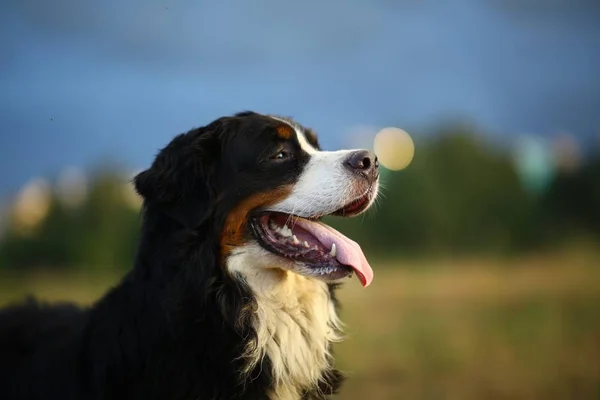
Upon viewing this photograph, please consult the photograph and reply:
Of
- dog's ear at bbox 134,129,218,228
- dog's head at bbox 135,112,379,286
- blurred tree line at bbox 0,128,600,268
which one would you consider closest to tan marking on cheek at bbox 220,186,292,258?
dog's head at bbox 135,112,379,286

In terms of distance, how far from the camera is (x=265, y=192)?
383 centimetres

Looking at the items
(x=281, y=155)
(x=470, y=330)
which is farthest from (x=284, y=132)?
(x=470, y=330)

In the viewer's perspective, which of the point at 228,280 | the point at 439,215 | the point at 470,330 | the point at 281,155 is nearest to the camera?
the point at 228,280

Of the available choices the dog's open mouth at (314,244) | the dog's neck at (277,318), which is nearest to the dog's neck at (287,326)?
the dog's neck at (277,318)

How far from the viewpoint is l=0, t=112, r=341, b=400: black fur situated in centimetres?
352

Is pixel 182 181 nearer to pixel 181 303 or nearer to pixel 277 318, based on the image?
pixel 181 303

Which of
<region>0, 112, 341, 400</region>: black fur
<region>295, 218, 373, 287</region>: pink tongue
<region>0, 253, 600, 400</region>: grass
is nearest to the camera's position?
<region>0, 112, 341, 400</region>: black fur

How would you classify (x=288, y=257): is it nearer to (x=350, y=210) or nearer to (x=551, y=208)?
(x=350, y=210)

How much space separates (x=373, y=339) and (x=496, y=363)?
1885mm

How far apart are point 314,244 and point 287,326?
48cm

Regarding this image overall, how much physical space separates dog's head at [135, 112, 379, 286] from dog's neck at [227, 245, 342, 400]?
0.06 m

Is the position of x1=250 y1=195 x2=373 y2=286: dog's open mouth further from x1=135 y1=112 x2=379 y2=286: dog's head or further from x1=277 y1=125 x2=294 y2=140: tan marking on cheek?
x1=277 y1=125 x2=294 y2=140: tan marking on cheek

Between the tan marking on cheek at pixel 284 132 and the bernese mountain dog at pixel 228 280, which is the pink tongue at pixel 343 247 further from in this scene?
the tan marking on cheek at pixel 284 132

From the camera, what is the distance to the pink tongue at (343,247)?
12.0ft
